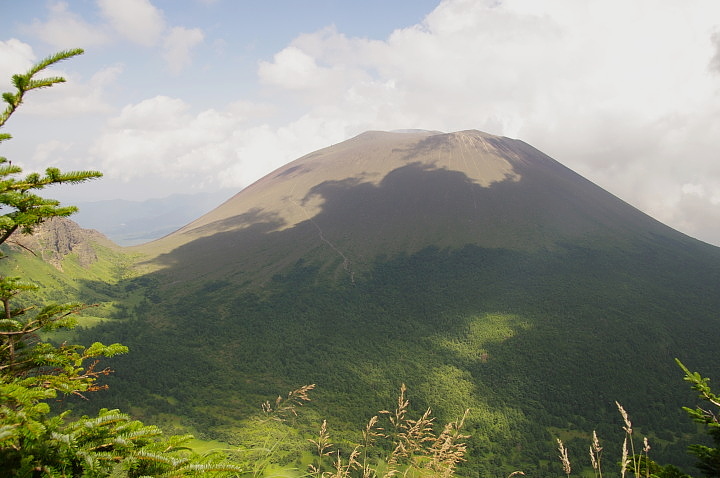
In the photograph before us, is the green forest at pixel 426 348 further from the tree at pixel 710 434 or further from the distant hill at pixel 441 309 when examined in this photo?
the tree at pixel 710 434

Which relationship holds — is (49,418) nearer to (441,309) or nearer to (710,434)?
(710,434)

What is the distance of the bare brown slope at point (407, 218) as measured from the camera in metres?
150

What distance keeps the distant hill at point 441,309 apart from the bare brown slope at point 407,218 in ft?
3.05

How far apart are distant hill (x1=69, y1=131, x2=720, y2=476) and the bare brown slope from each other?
928mm

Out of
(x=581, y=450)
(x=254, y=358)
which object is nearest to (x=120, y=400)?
(x=254, y=358)

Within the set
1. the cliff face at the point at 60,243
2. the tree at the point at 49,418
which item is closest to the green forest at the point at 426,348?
the cliff face at the point at 60,243

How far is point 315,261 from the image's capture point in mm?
149375

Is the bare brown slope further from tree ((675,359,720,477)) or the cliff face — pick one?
tree ((675,359,720,477))

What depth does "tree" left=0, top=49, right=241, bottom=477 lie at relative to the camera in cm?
420

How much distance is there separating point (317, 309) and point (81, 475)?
124 metres


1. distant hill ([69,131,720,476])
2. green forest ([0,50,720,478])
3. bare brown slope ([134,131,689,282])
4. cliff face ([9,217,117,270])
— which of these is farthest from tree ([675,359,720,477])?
cliff face ([9,217,117,270])

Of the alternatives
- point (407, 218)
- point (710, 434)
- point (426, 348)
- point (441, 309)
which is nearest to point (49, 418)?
point (710, 434)

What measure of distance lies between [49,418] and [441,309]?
126m

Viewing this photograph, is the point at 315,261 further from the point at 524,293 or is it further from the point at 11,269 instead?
the point at 11,269
